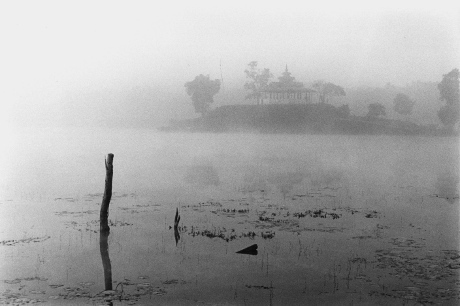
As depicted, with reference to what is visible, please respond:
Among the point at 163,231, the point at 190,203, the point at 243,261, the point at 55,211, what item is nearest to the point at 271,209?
the point at 190,203

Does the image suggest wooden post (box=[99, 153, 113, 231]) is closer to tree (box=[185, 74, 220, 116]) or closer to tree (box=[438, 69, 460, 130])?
tree (box=[438, 69, 460, 130])

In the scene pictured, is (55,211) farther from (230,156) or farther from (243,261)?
(230,156)

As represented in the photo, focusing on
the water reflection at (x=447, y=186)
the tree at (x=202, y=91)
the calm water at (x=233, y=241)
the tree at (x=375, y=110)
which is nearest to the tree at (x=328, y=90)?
the tree at (x=375, y=110)

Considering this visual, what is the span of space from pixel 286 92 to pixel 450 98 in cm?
4272

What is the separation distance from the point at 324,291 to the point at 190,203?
56.4 ft

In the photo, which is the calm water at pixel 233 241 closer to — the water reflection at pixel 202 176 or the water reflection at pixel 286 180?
the water reflection at pixel 286 180

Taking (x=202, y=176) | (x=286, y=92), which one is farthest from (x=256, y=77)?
(x=202, y=176)

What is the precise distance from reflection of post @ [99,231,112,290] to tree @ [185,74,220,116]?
122959 mm

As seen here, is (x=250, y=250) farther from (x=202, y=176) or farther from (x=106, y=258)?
(x=202, y=176)

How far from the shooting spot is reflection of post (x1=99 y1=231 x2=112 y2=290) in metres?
15.7

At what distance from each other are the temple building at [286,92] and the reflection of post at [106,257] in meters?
115

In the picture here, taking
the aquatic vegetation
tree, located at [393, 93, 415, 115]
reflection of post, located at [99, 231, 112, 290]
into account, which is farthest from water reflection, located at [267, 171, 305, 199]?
tree, located at [393, 93, 415, 115]

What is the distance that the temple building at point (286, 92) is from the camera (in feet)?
441

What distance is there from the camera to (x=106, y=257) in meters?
18.5
